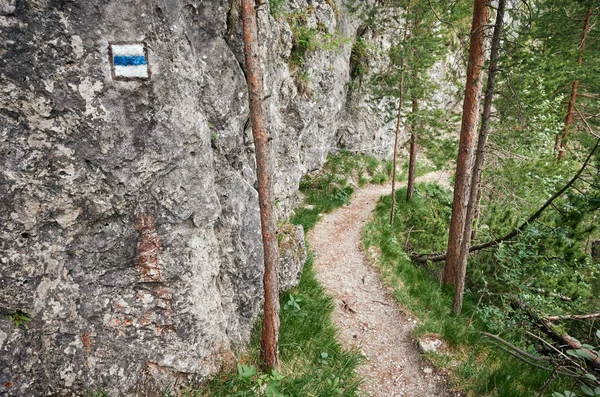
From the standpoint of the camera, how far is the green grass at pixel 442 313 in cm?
509

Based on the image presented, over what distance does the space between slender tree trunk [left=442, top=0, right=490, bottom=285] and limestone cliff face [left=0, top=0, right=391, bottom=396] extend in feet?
16.5

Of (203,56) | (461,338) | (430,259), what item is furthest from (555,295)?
(203,56)

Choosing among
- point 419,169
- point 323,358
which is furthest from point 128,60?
point 419,169

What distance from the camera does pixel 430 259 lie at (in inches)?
364

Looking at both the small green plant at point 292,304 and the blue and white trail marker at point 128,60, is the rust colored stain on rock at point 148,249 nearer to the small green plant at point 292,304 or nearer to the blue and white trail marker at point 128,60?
the blue and white trail marker at point 128,60

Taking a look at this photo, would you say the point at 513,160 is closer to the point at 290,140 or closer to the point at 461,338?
the point at 461,338

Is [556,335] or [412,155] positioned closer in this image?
[556,335]

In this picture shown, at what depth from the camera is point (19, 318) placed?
3367 millimetres

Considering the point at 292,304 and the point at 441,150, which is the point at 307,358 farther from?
the point at 441,150

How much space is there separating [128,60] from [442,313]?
7.36 m

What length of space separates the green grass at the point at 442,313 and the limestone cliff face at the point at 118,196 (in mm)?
3992

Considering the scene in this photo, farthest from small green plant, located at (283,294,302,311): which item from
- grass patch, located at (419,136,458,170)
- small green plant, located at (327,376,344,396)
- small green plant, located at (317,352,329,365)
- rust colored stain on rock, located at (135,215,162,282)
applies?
grass patch, located at (419,136,458,170)

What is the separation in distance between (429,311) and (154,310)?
5.71m

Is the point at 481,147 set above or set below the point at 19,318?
above
